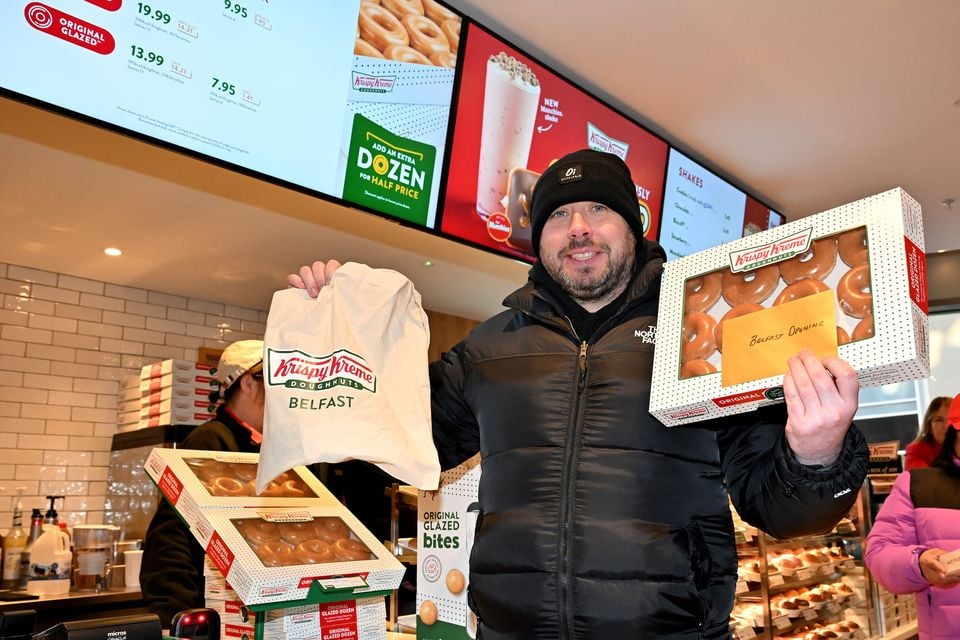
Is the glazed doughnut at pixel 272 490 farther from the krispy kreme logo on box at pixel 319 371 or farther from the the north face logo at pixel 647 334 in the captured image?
the the north face logo at pixel 647 334

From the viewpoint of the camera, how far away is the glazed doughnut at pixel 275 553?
1939 mm

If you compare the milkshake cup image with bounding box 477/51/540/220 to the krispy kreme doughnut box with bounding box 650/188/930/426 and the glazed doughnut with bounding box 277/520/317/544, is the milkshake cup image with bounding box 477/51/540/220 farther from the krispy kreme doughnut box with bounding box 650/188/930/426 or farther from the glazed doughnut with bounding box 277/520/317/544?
the krispy kreme doughnut box with bounding box 650/188/930/426

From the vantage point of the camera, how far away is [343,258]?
549cm

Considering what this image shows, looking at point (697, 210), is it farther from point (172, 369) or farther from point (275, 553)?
point (172, 369)

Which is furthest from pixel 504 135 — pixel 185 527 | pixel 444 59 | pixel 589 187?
pixel 185 527

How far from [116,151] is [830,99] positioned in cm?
366

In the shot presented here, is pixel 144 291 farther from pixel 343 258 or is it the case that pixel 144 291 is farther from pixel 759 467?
pixel 759 467

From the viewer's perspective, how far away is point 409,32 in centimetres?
331

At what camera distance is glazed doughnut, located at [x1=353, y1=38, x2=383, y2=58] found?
3156 millimetres

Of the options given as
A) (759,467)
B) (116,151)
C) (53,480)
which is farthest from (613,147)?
(53,480)

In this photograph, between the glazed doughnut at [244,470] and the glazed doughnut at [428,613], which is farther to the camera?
the glazed doughnut at [428,613]

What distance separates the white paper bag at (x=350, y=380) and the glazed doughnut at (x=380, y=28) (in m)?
1.47

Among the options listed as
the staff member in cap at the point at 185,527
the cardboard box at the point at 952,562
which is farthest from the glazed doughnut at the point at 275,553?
the cardboard box at the point at 952,562

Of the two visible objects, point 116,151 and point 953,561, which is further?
point 116,151
